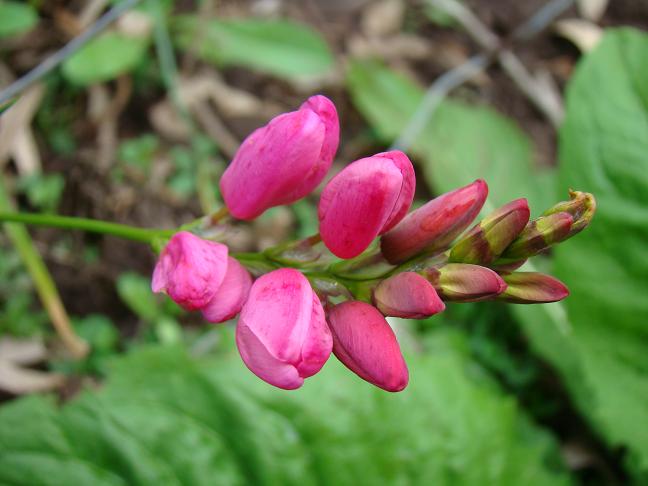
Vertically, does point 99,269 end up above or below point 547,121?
below

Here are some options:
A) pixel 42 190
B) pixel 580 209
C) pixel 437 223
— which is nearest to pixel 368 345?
pixel 437 223

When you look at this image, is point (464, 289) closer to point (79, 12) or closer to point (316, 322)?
point (316, 322)

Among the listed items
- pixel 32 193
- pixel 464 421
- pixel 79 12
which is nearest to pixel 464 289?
pixel 464 421

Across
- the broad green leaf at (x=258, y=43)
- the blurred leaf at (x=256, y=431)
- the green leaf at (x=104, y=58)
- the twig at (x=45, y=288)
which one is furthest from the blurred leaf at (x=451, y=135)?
the twig at (x=45, y=288)

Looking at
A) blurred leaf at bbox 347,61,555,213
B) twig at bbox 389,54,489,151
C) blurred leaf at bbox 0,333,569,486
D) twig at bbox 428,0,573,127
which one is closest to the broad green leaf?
blurred leaf at bbox 347,61,555,213

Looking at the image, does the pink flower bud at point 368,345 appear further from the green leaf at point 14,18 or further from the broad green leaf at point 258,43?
the broad green leaf at point 258,43

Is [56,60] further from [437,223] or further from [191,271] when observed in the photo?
[437,223]

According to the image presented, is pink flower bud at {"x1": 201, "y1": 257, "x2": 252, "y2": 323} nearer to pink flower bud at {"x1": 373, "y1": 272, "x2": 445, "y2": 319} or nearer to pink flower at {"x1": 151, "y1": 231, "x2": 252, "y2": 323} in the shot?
Result: pink flower at {"x1": 151, "y1": 231, "x2": 252, "y2": 323}
